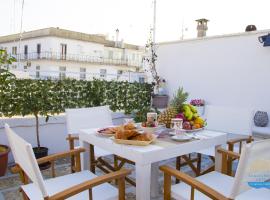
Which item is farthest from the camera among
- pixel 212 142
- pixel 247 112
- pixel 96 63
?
pixel 96 63

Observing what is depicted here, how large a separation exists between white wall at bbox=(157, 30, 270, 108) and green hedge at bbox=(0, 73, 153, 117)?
1.30 metres

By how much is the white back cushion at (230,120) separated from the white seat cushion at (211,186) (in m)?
1.12

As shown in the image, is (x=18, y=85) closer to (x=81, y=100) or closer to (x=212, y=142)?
(x=81, y=100)

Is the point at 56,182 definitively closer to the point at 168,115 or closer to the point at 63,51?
the point at 168,115

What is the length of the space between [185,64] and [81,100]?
296 centimetres

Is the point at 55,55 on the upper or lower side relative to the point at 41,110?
upper

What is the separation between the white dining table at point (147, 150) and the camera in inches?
80.0

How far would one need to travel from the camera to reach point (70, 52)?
3094 centimetres

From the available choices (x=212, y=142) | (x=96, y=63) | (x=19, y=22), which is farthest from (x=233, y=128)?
(x=96, y=63)

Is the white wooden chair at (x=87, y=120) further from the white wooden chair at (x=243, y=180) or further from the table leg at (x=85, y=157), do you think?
the white wooden chair at (x=243, y=180)

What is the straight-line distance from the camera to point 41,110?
4.19 m

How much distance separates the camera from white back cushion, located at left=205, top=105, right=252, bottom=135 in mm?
3412

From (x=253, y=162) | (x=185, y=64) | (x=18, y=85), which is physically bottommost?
(x=253, y=162)

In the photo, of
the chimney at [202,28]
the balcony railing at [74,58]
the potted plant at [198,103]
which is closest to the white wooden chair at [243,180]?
the potted plant at [198,103]
